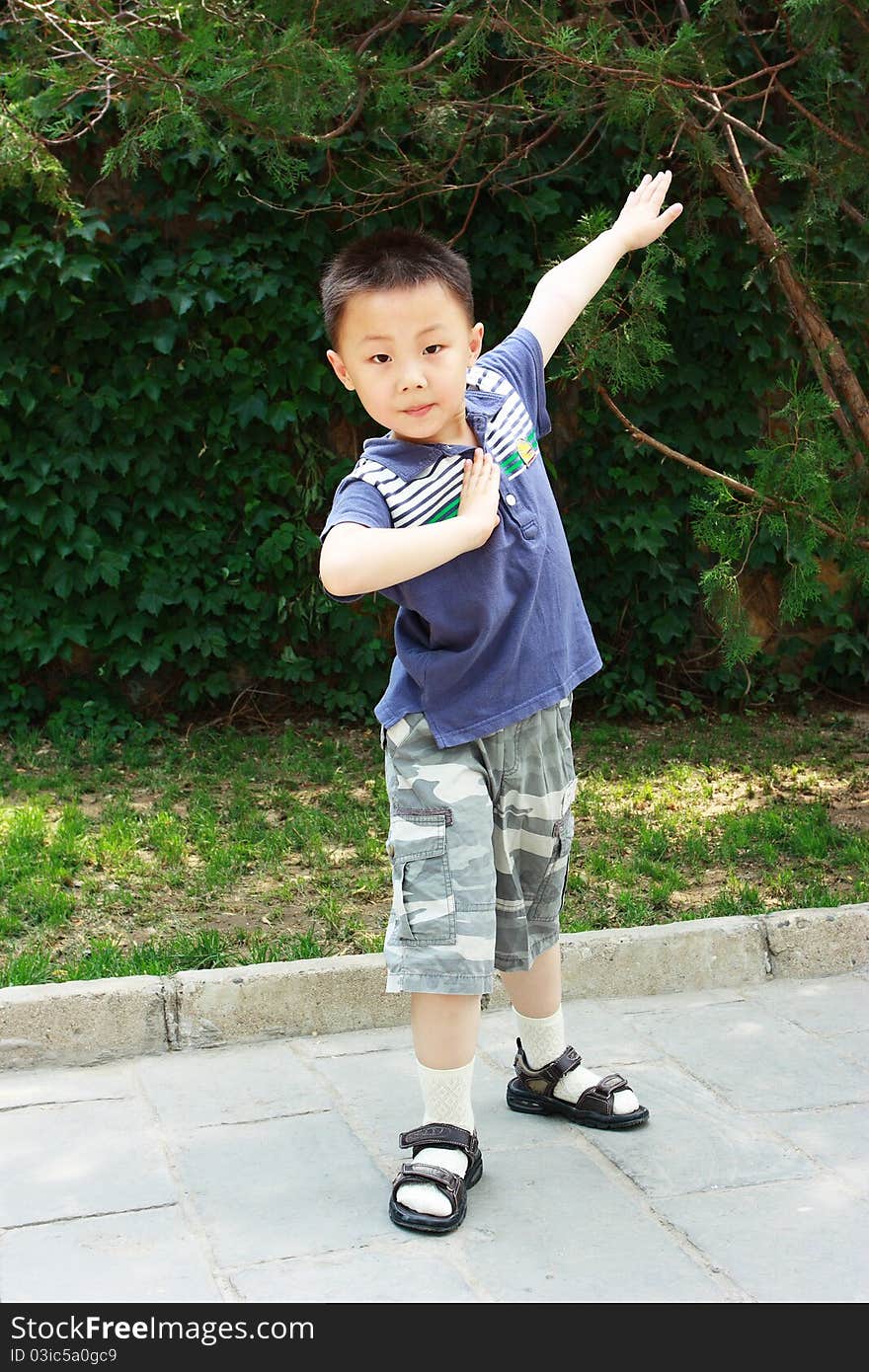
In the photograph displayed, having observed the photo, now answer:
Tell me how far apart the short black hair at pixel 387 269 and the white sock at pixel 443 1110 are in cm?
132

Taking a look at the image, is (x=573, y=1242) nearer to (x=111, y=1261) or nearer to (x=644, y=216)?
(x=111, y=1261)

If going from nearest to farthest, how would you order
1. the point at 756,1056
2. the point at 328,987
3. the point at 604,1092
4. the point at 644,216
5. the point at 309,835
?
1. the point at 604,1092
2. the point at 644,216
3. the point at 756,1056
4. the point at 328,987
5. the point at 309,835

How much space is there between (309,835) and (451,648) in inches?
87.5

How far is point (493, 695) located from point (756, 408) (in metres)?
4.03

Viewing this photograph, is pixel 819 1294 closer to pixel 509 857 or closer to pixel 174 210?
pixel 509 857

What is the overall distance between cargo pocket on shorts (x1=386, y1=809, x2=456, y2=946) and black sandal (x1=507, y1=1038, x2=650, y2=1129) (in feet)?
1.81

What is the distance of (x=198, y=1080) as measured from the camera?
9.78 feet

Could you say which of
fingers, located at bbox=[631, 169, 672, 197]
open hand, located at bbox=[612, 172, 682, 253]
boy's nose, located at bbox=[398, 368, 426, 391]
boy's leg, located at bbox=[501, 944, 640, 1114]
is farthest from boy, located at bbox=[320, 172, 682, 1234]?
fingers, located at bbox=[631, 169, 672, 197]

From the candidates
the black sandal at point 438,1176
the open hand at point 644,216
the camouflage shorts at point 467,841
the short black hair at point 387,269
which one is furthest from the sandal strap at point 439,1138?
the open hand at point 644,216

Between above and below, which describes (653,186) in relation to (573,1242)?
above

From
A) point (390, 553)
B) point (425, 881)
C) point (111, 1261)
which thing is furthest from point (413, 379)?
point (111, 1261)

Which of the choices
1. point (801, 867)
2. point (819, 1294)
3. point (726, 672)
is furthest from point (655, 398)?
point (819, 1294)

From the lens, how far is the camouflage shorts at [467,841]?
2377 millimetres

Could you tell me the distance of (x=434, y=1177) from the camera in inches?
92.5
